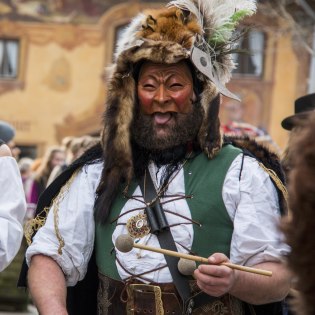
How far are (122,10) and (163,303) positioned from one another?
24.0 m

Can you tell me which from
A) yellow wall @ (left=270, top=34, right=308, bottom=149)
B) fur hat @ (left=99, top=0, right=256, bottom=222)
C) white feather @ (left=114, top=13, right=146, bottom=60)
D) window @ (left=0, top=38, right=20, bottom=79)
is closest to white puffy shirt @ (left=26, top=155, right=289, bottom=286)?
fur hat @ (left=99, top=0, right=256, bottom=222)

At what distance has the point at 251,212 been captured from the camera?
4230mm

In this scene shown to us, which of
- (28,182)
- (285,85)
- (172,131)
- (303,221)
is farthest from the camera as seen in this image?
(285,85)

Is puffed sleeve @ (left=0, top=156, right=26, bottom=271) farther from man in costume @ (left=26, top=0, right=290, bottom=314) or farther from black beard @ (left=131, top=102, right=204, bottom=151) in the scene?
black beard @ (left=131, top=102, right=204, bottom=151)

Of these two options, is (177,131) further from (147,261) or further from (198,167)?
(147,261)

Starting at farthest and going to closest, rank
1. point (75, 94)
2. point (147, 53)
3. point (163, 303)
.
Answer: point (75, 94) → point (147, 53) → point (163, 303)

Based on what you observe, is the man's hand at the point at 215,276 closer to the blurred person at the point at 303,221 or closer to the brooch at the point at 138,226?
the brooch at the point at 138,226

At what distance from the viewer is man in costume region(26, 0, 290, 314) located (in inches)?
167

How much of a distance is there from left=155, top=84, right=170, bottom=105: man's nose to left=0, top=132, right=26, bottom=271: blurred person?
75 centimetres

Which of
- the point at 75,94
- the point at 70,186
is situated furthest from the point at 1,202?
the point at 75,94

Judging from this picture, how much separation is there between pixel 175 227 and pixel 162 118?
497 millimetres

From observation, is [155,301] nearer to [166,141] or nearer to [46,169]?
[166,141]

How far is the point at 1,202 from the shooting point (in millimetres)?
4719

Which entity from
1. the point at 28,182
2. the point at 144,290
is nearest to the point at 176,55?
the point at 144,290
